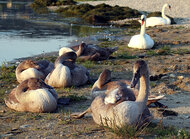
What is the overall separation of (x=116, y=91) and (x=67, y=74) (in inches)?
134

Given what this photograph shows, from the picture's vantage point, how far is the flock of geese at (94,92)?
585 cm

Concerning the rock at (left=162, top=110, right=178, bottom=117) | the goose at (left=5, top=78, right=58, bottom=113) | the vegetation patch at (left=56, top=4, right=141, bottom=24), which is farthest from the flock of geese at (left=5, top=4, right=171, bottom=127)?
the vegetation patch at (left=56, top=4, right=141, bottom=24)

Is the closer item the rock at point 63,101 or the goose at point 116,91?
the goose at point 116,91

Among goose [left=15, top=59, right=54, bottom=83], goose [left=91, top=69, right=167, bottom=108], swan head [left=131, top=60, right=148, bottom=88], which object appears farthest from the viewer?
goose [left=15, top=59, right=54, bottom=83]

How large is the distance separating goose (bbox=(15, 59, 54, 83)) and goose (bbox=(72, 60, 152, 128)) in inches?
168

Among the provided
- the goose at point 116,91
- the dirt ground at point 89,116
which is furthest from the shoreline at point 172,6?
the goose at point 116,91

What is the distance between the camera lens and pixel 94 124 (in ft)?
21.5

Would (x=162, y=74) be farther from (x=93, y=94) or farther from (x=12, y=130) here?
(x=12, y=130)

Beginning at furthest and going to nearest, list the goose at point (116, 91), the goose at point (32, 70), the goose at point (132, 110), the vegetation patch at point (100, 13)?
the vegetation patch at point (100, 13) → the goose at point (32, 70) → the goose at point (116, 91) → the goose at point (132, 110)

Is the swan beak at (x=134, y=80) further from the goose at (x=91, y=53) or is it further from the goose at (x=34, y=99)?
the goose at (x=91, y=53)

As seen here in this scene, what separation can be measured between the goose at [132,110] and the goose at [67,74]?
3.50 m

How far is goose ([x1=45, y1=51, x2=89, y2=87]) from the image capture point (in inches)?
384

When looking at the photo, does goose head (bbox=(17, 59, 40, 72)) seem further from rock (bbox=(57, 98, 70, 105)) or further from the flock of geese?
rock (bbox=(57, 98, 70, 105))

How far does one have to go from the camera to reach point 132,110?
5.77m
